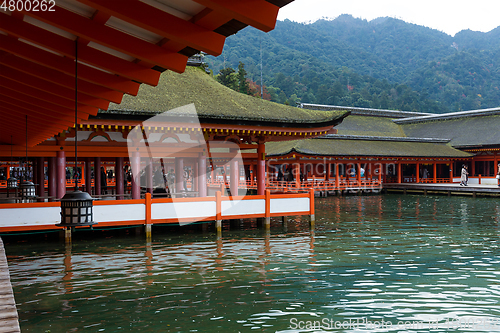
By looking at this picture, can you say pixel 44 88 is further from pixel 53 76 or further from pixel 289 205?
pixel 289 205

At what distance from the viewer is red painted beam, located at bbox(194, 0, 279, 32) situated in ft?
9.52

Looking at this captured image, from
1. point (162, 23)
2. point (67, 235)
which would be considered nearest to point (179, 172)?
point (67, 235)

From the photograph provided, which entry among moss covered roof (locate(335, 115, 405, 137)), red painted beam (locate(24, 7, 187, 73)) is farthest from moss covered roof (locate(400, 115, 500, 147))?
red painted beam (locate(24, 7, 187, 73))

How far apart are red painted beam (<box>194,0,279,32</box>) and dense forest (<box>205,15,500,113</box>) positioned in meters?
83.0

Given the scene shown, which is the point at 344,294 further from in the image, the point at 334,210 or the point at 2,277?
the point at 334,210

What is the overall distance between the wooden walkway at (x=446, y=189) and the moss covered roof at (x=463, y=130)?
6462 millimetres

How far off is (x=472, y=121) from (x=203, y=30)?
46761mm

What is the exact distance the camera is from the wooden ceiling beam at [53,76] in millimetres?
4832

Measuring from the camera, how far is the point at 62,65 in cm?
485

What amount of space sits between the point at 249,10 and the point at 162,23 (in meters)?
0.82

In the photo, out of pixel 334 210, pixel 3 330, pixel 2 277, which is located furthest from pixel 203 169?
pixel 3 330

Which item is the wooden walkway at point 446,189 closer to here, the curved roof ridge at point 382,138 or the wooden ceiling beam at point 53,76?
the curved roof ridge at point 382,138

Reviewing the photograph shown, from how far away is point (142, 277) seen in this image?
955cm

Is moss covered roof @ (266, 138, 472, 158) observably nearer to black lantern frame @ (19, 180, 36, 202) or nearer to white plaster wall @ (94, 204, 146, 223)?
white plaster wall @ (94, 204, 146, 223)
